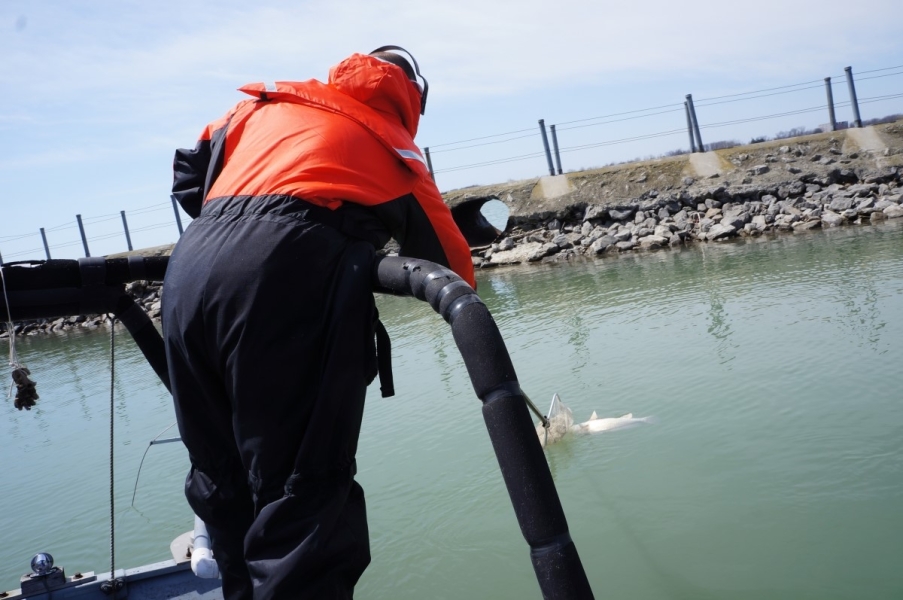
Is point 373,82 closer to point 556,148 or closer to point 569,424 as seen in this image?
point 569,424

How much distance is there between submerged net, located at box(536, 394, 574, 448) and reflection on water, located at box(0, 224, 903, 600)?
0.13 metres

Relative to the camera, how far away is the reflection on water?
3930 mm

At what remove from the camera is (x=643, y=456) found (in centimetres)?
528

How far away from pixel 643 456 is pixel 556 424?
0.88 m

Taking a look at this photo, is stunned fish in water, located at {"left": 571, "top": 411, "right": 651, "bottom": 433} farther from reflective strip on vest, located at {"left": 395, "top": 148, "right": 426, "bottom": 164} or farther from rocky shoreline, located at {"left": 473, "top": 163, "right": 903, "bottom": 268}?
rocky shoreline, located at {"left": 473, "top": 163, "right": 903, "bottom": 268}

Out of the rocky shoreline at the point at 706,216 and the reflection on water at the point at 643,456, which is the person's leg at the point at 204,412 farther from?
the rocky shoreline at the point at 706,216

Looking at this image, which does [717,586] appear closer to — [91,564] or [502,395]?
[502,395]

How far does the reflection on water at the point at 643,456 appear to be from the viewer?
3930mm

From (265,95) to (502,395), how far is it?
109 centimetres

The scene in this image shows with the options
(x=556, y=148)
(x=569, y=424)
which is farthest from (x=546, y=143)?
(x=569, y=424)

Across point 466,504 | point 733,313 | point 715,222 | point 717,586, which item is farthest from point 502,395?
point 715,222

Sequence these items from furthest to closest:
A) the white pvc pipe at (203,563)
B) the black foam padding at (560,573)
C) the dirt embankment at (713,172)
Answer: the dirt embankment at (713,172)
the white pvc pipe at (203,563)
the black foam padding at (560,573)

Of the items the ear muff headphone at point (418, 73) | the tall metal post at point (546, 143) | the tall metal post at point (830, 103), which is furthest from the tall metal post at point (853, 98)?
the ear muff headphone at point (418, 73)

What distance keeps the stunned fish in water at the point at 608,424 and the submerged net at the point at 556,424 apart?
0.07 metres
